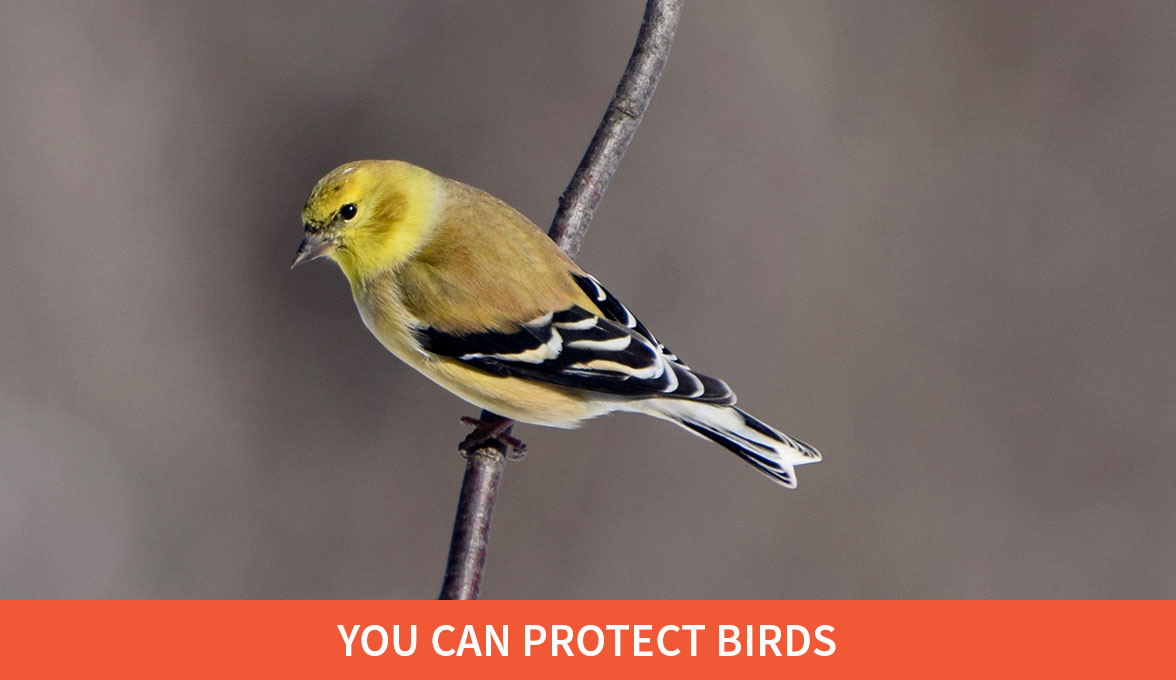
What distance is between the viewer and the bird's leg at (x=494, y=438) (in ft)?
7.51

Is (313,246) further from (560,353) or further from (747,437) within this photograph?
(747,437)

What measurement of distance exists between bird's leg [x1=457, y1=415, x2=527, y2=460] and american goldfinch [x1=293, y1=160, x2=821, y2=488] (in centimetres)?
6

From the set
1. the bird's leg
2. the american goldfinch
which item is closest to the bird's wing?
the american goldfinch

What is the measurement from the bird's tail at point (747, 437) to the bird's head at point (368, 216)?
1.94ft

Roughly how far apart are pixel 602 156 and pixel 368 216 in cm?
57

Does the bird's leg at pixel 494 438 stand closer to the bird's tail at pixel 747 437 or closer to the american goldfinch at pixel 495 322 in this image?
the american goldfinch at pixel 495 322

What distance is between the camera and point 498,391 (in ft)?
7.32

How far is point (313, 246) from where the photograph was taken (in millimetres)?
2115

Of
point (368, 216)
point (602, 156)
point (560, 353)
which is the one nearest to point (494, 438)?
point (560, 353)

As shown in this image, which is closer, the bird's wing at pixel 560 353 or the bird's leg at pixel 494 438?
the bird's wing at pixel 560 353

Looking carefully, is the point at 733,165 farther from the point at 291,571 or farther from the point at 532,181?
the point at 291,571

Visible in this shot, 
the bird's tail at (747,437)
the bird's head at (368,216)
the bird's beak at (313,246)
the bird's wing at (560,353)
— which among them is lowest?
the bird's tail at (747,437)

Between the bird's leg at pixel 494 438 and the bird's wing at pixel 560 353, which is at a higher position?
the bird's wing at pixel 560 353

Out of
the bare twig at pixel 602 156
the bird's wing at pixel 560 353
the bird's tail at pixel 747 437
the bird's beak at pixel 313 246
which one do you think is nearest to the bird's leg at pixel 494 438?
the bare twig at pixel 602 156
